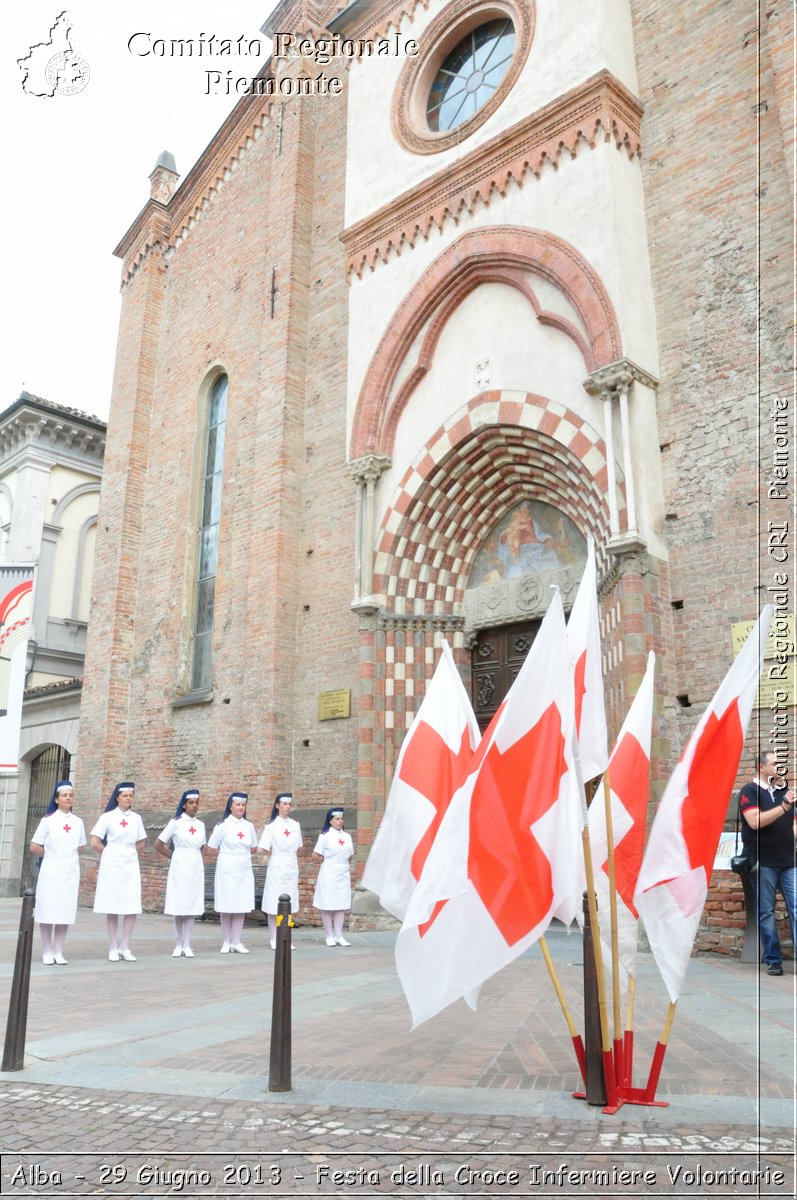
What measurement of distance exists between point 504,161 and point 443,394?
3123 mm

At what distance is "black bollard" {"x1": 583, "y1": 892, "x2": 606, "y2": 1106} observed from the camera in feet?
12.5

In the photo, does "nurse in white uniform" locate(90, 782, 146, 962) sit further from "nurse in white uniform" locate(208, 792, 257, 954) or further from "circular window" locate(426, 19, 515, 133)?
"circular window" locate(426, 19, 515, 133)

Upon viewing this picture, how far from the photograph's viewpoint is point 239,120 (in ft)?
59.1

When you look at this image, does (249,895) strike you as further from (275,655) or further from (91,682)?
(91,682)

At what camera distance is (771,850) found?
7797mm

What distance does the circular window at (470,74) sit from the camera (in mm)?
13227

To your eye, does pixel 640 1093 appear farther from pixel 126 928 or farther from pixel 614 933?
pixel 126 928

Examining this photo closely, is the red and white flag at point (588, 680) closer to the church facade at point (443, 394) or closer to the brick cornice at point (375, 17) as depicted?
the church facade at point (443, 394)

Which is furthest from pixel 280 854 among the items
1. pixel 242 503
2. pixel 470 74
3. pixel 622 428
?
pixel 470 74

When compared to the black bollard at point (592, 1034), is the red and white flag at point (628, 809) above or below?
above

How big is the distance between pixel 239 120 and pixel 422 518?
10229 mm

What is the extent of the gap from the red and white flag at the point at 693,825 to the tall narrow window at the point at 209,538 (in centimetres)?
1306

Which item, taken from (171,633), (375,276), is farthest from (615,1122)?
(171,633)

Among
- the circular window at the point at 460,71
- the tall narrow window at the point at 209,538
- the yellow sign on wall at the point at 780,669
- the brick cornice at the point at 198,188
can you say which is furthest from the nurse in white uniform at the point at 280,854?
the brick cornice at the point at 198,188
